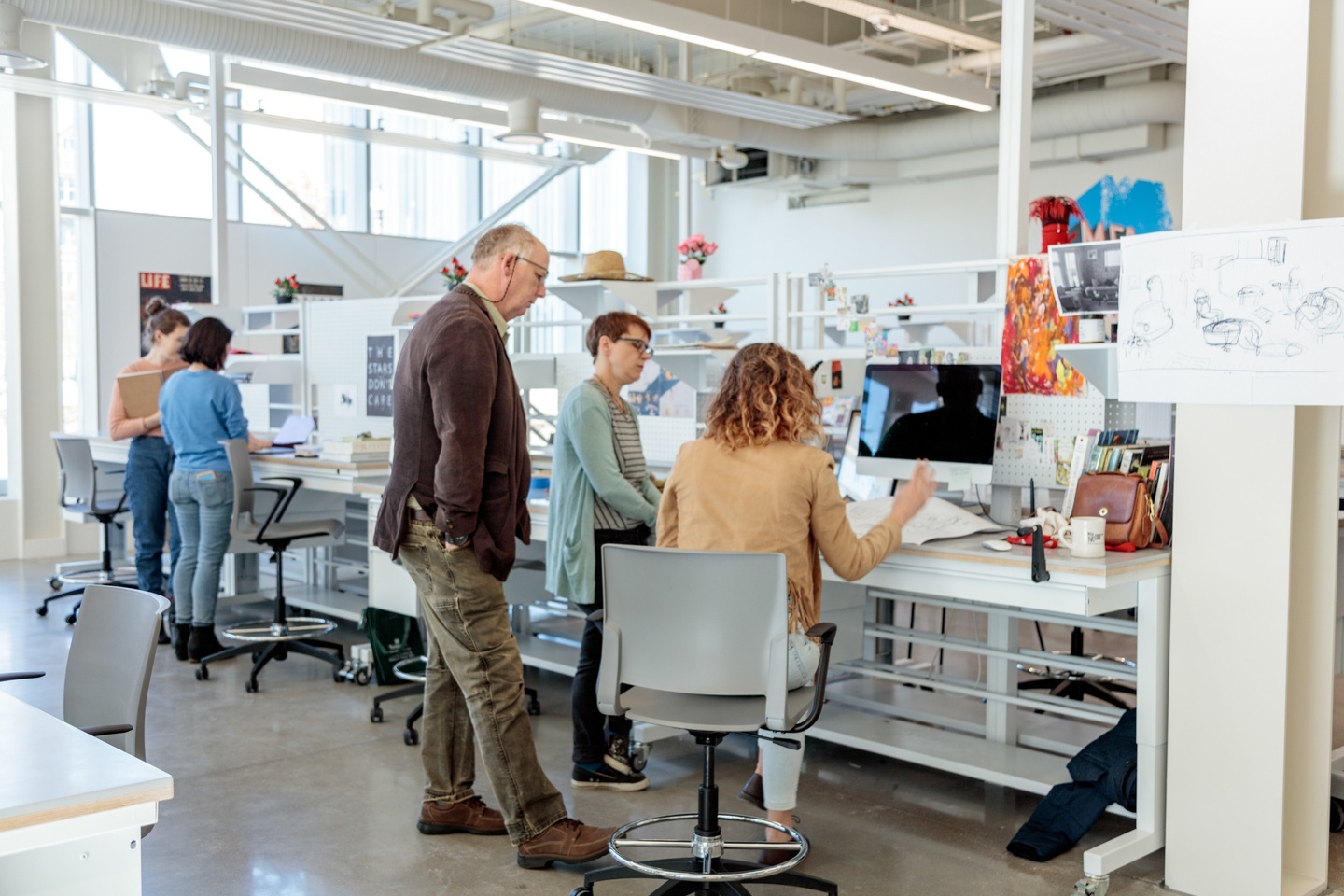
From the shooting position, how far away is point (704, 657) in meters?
2.69

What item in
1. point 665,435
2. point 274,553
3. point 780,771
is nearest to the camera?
point 780,771

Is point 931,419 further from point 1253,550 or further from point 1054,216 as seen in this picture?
point 1253,550

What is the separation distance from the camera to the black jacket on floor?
3232 mm

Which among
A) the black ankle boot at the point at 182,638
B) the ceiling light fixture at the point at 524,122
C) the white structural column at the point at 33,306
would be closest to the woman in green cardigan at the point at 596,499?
the black ankle boot at the point at 182,638

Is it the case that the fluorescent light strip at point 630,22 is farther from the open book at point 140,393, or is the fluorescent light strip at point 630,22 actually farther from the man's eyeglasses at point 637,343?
the open book at point 140,393

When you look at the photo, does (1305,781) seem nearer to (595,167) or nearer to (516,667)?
(516,667)

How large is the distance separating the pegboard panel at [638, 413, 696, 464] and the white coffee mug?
275 centimetres

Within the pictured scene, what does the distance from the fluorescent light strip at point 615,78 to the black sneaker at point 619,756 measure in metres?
5.11

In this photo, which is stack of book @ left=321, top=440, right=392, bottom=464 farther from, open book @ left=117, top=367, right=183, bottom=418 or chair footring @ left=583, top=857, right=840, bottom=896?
chair footring @ left=583, top=857, right=840, bottom=896

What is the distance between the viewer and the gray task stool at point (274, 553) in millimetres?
5215

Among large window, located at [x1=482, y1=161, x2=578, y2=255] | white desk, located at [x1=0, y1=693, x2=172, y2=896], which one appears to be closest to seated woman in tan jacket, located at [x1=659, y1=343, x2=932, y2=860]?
white desk, located at [x1=0, y1=693, x2=172, y2=896]

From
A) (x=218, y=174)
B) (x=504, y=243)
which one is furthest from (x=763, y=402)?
(x=218, y=174)

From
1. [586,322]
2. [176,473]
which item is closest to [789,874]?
[586,322]

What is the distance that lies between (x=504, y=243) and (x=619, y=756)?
167 centimetres
